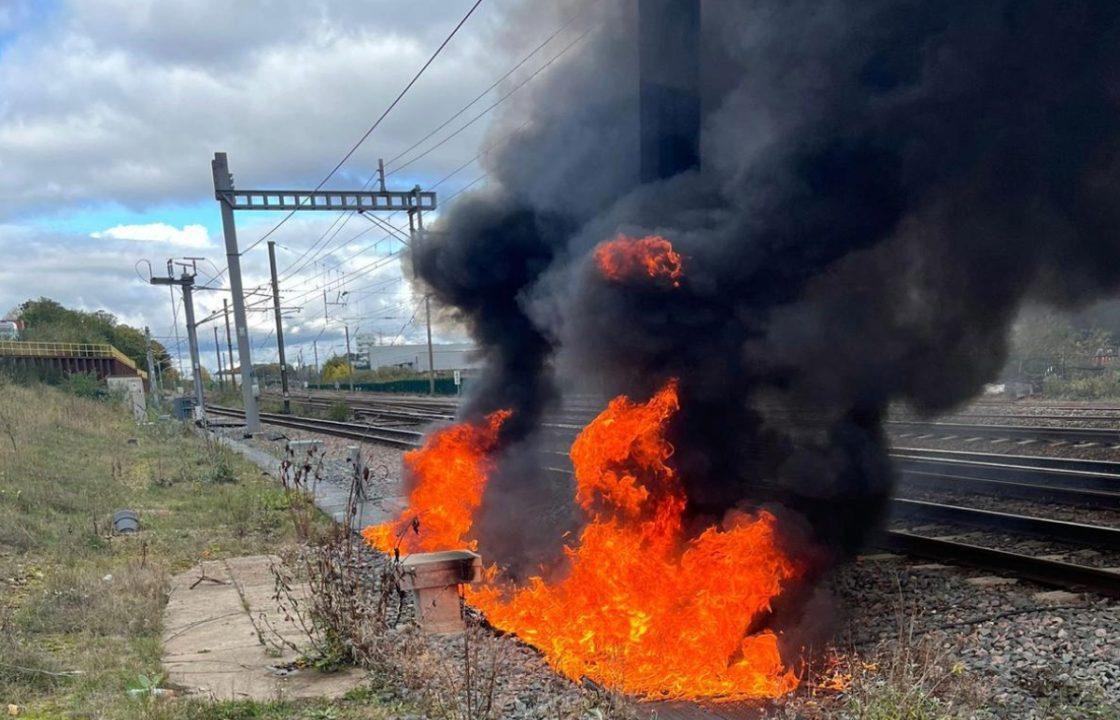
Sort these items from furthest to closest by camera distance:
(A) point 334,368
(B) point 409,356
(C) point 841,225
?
1. (B) point 409,356
2. (A) point 334,368
3. (C) point 841,225

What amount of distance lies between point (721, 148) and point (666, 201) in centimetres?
→ 91

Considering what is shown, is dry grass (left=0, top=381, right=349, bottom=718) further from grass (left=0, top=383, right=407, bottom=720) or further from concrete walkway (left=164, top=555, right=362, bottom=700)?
concrete walkway (left=164, top=555, right=362, bottom=700)

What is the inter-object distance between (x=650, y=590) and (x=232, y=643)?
3.59 metres

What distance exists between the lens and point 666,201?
7.91 meters

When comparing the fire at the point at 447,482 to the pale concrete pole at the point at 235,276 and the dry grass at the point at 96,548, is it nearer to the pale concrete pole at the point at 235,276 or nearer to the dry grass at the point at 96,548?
the dry grass at the point at 96,548

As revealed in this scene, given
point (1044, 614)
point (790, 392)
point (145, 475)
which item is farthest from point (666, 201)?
point (145, 475)

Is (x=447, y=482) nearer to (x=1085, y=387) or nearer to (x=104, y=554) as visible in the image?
(x=104, y=554)

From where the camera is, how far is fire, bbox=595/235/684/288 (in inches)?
283

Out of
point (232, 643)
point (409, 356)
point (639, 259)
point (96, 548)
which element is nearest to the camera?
point (232, 643)

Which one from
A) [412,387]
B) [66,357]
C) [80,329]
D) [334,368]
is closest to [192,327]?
[66,357]

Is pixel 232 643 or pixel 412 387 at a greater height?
pixel 412 387

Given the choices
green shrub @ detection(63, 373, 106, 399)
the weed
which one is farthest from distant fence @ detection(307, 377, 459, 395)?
green shrub @ detection(63, 373, 106, 399)

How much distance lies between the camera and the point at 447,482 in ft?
34.2

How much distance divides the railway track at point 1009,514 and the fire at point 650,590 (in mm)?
2521
